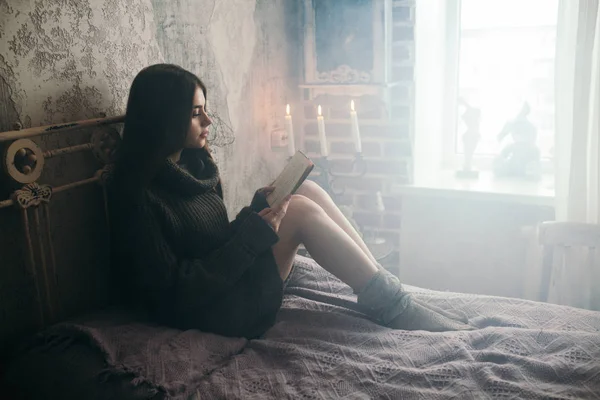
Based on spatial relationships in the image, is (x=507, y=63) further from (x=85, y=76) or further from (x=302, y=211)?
(x=85, y=76)

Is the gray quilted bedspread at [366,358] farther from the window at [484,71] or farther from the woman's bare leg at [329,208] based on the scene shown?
the window at [484,71]

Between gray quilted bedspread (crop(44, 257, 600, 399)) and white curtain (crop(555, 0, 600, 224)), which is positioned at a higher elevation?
white curtain (crop(555, 0, 600, 224))

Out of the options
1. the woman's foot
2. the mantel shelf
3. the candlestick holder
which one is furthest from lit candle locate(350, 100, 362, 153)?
the woman's foot

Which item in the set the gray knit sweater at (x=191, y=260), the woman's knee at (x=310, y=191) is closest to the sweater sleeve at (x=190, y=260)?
the gray knit sweater at (x=191, y=260)

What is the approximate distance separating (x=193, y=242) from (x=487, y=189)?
137 centimetres

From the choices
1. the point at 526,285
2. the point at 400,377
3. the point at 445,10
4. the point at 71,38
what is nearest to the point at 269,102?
the point at 445,10

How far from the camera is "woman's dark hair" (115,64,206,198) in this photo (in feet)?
5.08

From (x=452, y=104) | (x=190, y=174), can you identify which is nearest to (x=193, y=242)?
(x=190, y=174)

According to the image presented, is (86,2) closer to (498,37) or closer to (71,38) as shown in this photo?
(71,38)

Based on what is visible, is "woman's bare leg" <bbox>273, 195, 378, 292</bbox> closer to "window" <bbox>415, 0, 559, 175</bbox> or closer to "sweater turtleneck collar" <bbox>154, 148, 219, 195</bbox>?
"sweater turtleneck collar" <bbox>154, 148, 219, 195</bbox>

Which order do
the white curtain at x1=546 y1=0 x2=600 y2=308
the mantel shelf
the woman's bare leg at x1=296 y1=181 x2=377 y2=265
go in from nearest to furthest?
the woman's bare leg at x1=296 y1=181 x2=377 y2=265 → the white curtain at x1=546 y1=0 x2=600 y2=308 → the mantel shelf

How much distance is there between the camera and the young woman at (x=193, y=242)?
1515 mm

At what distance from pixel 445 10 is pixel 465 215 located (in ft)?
3.00

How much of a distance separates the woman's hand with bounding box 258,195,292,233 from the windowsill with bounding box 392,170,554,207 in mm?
1051
